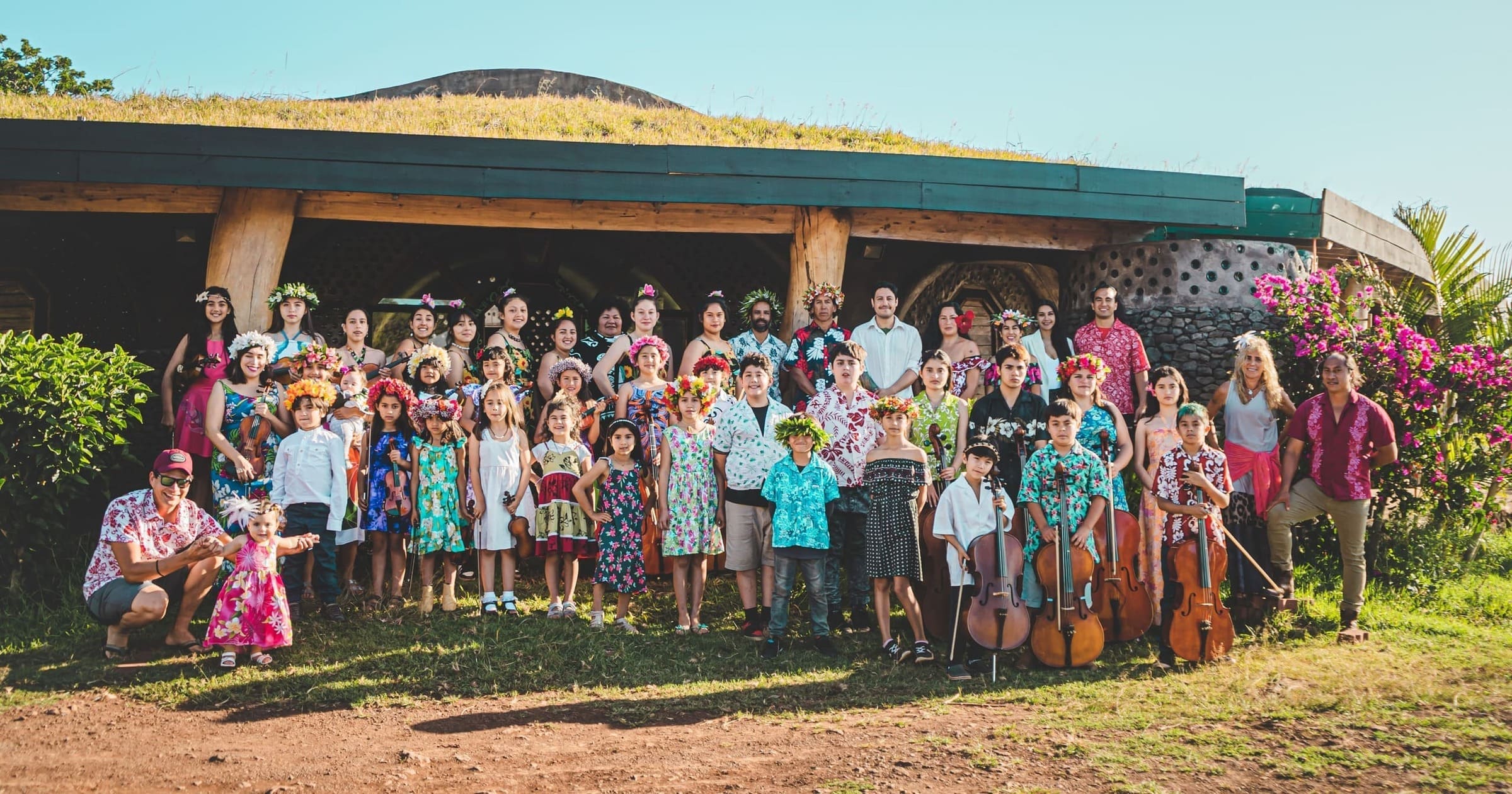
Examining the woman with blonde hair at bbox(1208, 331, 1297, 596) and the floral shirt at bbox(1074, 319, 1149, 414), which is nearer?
the woman with blonde hair at bbox(1208, 331, 1297, 596)

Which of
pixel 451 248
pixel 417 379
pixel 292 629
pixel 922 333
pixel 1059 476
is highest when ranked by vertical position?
pixel 451 248

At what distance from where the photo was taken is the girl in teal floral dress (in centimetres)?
671

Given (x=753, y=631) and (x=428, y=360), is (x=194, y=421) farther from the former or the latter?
(x=753, y=631)

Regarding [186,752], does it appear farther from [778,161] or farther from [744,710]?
[778,161]

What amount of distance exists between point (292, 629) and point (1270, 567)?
223 inches

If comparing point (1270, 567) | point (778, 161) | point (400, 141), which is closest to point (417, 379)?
point (400, 141)

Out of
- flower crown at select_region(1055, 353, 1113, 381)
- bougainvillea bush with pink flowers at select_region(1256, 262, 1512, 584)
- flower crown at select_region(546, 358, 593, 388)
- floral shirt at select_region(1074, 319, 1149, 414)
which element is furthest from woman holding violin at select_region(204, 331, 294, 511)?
bougainvillea bush with pink flowers at select_region(1256, 262, 1512, 584)

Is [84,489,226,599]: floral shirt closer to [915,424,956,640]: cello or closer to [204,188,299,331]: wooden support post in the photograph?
[204,188,299,331]: wooden support post

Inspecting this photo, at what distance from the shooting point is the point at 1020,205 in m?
9.22

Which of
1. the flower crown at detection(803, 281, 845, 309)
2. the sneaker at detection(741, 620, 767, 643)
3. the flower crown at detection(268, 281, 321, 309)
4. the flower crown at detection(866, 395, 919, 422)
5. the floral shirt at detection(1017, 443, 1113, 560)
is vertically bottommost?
the sneaker at detection(741, 620, 767, 643)

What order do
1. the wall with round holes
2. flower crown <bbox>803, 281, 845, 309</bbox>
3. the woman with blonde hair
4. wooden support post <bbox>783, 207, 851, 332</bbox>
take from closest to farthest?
the woman with blonde hair < flower crown <bbox>803, 281, 845, 309</bbox> < wooden support post <bbox>783, 207, 851, 332</bbox> < the wall with round holes

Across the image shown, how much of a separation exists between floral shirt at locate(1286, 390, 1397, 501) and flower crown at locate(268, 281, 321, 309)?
262 inches

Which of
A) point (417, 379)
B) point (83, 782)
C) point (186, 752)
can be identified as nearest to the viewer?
point (83, 782)

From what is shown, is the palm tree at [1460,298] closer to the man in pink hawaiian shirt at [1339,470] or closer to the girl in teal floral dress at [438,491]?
the man in pink hawaiian shirt at [1339,470]
